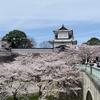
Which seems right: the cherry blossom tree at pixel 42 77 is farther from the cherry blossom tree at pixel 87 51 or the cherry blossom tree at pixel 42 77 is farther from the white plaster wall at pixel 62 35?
the white plaster wall at pixel 62 35

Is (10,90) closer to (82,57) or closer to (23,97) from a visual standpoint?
(23,97)

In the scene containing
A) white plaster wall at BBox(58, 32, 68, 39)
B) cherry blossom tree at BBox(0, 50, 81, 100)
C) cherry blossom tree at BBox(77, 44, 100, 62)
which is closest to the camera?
cherry blossom tree at BBox(0, 50, 81, 100)

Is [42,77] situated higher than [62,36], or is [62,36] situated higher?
[62,36]

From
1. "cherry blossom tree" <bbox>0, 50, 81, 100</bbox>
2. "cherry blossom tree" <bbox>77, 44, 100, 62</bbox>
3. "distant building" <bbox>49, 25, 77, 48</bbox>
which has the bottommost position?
"cherry blossom tree" <bbox>0, 50, 81, 100</bbox>

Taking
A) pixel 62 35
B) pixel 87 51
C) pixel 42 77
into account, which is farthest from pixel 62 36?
pixel 42 77

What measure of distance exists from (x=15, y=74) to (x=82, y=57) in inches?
730

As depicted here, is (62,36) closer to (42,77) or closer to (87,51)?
(87,51)

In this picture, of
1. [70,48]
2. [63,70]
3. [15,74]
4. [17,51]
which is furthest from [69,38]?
[15,74]

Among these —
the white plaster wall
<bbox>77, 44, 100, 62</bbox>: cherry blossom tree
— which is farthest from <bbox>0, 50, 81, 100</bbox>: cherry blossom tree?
the white plaster wall

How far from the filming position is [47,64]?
19078 mm

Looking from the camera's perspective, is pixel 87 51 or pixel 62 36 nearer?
pixel 87 51

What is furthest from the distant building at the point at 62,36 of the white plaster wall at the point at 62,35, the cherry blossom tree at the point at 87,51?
A: the cherry blossom tree at the point at 87,51

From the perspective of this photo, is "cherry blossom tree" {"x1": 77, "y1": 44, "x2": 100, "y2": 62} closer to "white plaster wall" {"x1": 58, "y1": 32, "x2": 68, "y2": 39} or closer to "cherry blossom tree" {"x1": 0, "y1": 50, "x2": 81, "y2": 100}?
"white plaster wall" {"x1": 58, "y1": 32, "x2": 68, "y2": 39}

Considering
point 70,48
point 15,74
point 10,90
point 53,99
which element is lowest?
point 53,99
